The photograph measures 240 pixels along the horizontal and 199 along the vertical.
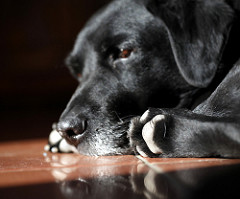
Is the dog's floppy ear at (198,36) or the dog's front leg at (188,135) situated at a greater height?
the dog's floppy ear at (198,36)

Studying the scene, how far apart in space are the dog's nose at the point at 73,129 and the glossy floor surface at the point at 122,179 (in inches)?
7.1

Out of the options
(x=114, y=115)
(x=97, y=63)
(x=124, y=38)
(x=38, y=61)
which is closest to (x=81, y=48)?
(x=97, y=63)

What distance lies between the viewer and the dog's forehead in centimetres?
169

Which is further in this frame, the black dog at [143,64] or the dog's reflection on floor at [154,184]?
the black dog at [143,64]

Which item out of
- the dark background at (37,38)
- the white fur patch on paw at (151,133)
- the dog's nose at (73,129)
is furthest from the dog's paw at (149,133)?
the dark background at (37,38)

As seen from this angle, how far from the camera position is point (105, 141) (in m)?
1.51

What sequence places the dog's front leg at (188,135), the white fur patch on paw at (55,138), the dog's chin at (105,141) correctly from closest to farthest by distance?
the dog's front leg at (188,135) → the dog's chin at (105,141) → the white fur patch on paw at (55,138)

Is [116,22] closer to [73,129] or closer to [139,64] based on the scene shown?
[139,64]

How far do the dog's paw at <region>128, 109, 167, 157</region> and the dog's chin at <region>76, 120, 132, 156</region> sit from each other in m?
0.17

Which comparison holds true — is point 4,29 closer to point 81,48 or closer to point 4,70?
point 4,70

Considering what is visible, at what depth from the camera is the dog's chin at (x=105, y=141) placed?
1500 mm

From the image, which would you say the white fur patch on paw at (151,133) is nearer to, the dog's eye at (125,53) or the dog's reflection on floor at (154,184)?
the dog's reflection on floor at (154,184)

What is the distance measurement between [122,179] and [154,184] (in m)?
0.12

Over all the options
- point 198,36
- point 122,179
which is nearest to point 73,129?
point 122,179
